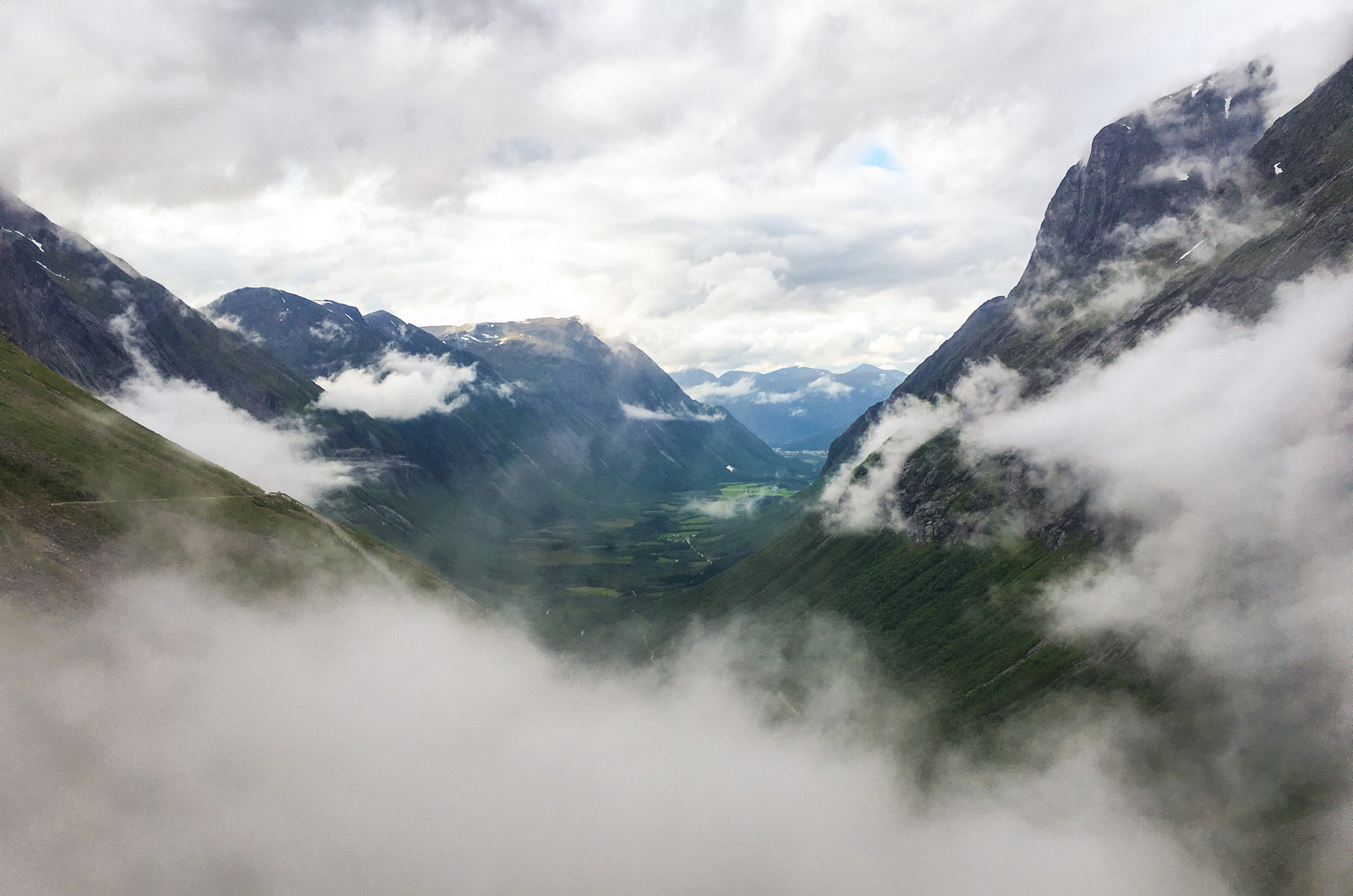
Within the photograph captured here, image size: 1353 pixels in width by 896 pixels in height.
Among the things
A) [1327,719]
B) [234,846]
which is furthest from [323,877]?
[1327,719]

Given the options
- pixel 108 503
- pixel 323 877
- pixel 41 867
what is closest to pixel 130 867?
pixel 41 867

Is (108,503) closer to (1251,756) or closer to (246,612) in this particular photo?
(246,612)

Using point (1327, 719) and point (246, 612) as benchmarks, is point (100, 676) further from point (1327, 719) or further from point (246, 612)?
point (1327, 719)

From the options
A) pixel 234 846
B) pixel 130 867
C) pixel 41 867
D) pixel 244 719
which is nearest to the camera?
pixel 41 867

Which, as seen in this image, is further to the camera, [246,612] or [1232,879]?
[246,612]

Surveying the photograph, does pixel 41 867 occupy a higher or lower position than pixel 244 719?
lower

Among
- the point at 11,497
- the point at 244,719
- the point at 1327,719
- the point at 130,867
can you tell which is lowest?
the point at 1327,719

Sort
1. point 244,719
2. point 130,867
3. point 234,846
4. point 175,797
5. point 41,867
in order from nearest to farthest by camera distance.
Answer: point 41,867 → point 130,867 → point 175,797 → point 234,846 → point 244,719

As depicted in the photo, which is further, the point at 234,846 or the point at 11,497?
the point at 234,846

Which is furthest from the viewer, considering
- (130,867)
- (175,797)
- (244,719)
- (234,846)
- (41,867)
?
(244,719)
